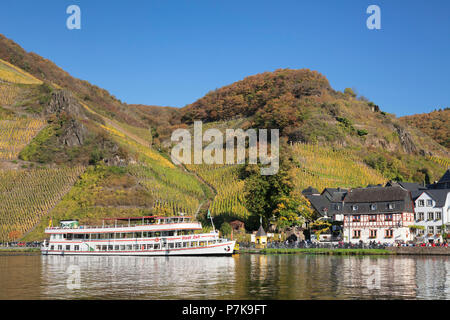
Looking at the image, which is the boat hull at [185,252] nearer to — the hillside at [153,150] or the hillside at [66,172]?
the hillside at [153,150]

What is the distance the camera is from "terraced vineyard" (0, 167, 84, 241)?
260ft

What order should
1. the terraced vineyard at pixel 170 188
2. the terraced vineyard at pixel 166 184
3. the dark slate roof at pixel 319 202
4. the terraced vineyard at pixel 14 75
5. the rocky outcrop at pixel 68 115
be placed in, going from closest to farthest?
the dark slate roof at pixel 319 202, the terraced vineyard at pixel 170 188, the terraced vineyard at pixel 166 184, the rocky outcrop at pixel 68 115, the terraced vineyard at pixel 14 75

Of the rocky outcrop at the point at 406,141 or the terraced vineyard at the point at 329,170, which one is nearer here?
the terraced vineyard at the point at 329,170

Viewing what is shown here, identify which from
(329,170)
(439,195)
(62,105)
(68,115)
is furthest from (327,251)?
(62,105)

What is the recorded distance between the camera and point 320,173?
4166 inches

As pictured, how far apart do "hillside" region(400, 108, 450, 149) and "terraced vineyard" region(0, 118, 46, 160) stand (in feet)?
415

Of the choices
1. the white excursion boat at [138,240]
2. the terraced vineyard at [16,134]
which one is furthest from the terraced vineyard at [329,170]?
the terraced vineyard at [16,134]

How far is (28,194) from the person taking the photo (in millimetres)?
85562

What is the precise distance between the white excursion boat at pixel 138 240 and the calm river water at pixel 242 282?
16.6 metres

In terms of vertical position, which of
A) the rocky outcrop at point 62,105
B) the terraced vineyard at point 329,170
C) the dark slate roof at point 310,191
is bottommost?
the dark slate roof at point 310,191

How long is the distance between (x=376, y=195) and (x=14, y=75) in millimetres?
117917

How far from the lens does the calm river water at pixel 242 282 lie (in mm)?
28266

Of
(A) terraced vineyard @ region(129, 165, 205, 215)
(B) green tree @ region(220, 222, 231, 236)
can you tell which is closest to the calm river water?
(B) green tree @ region(220, 222, 231, 236)
